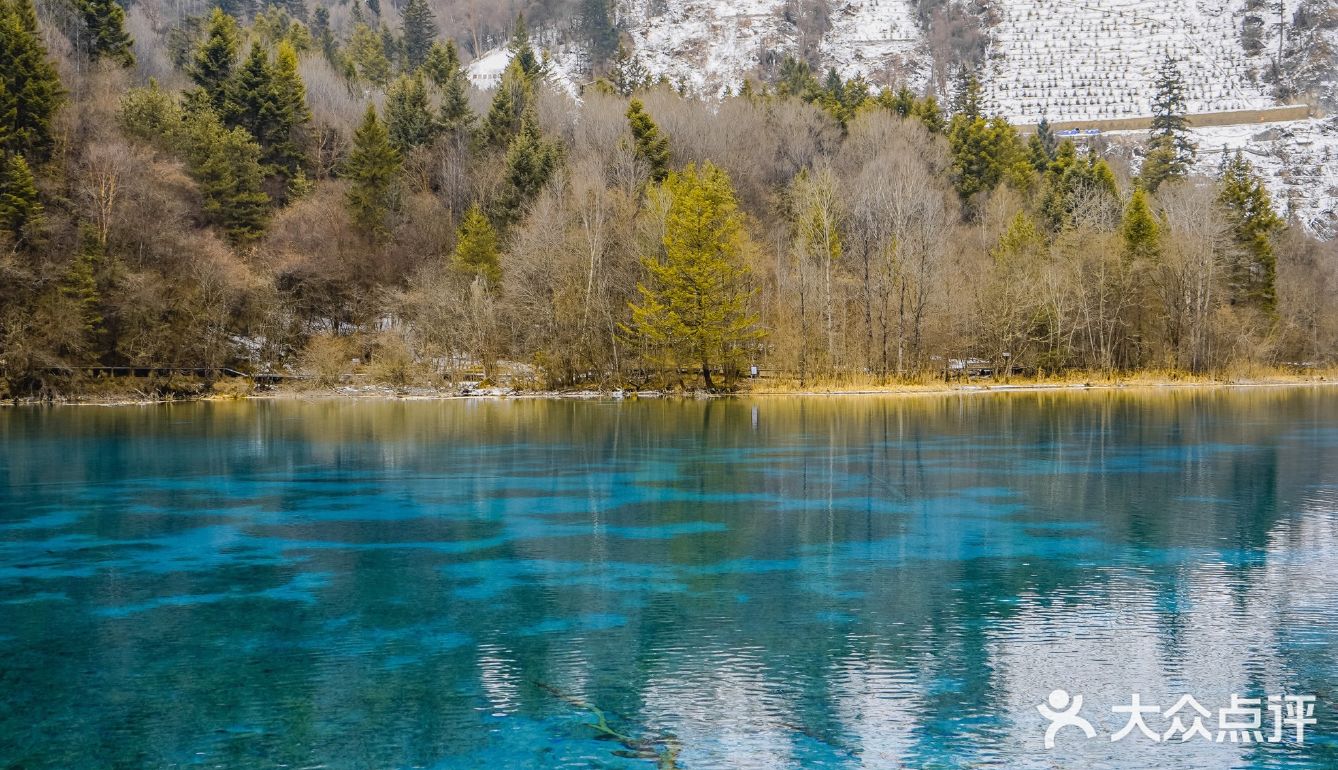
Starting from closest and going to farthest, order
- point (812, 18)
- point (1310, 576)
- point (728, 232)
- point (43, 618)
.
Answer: point (43, 618), point (1310, 576), point (728, 232), point (812, 18)

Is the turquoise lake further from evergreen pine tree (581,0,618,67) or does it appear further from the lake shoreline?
evergreen pine tree (581,0,618,67)

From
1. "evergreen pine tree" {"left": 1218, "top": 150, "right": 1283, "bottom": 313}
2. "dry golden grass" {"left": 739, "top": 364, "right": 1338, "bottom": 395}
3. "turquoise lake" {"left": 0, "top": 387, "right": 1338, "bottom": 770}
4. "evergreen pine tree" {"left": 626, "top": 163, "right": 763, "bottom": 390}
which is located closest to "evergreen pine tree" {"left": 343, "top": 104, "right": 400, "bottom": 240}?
"evergreen pine tree" {"left": 626, "top": 163, "right": 763, "bottom": 390}

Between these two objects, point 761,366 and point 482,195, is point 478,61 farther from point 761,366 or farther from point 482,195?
point 761,366

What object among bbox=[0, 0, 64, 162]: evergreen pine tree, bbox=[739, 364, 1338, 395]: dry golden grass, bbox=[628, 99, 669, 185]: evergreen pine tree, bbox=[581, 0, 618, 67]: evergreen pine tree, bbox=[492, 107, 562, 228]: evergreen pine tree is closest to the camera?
bbox=[0, 0, 64, 162]: evergreen pine tree

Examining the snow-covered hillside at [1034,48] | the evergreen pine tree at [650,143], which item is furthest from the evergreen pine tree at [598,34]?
the evergreen pine tree at [650,143]

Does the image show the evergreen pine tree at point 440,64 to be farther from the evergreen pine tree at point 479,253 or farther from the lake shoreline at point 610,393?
the lake shoreline at point 610,393

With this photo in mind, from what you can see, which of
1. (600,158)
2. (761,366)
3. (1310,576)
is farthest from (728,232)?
(1310,576)

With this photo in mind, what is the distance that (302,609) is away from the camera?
12461 millimetres

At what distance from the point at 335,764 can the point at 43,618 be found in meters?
5.93

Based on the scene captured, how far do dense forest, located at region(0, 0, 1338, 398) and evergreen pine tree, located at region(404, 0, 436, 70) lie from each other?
132 feet

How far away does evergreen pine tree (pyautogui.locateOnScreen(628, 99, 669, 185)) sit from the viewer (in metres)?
74.8

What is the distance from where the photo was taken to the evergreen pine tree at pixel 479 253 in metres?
63.2

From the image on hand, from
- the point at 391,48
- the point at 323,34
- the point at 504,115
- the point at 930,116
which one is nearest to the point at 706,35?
the point at 391,48
